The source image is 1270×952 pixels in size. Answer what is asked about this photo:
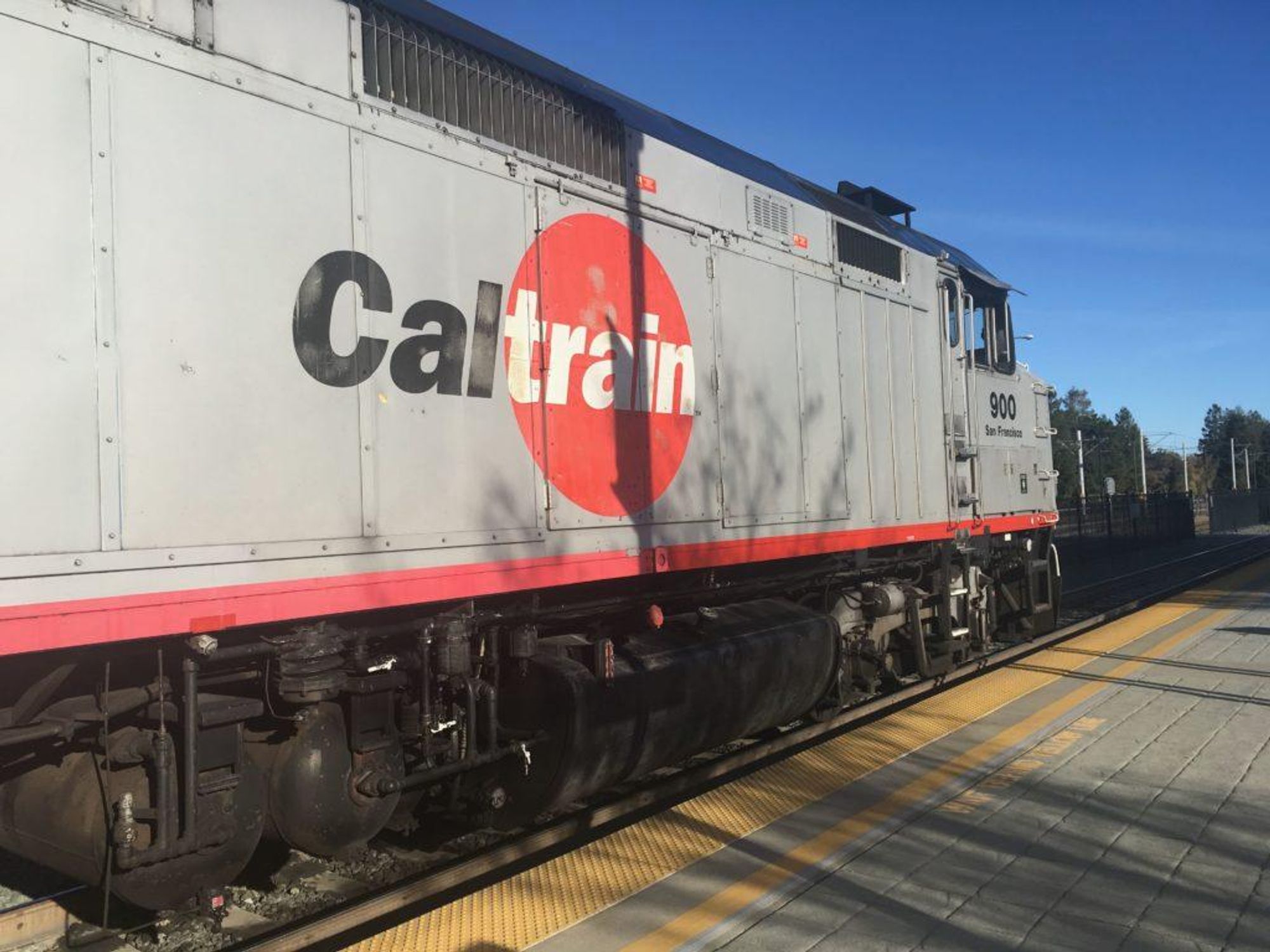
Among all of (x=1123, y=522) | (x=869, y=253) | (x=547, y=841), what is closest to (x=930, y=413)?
(x=869, y=253)

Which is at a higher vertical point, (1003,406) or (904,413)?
(1003,406)

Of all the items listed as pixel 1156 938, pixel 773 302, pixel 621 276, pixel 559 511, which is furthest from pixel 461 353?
pixel 1156 938

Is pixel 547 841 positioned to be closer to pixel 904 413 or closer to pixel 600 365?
pixel 600 365

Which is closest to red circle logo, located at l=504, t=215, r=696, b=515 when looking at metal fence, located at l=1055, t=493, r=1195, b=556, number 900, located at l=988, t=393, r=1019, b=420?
number 900, located at l=988, t=393, r=1019, b=420

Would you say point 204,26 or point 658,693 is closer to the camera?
point 204,26

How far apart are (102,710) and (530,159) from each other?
3.31 meters

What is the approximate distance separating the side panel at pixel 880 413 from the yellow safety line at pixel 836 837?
2.00 meters

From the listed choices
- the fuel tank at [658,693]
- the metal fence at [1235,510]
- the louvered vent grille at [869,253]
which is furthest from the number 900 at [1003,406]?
the metal fence at [1235,510]

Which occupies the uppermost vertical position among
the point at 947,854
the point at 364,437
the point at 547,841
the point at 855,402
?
the point at 855,402

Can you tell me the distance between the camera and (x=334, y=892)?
451cm

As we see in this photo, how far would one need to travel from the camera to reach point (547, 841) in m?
4.93

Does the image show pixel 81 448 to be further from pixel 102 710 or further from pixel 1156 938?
pixel 1156 938

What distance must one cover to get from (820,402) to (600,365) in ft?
8.64

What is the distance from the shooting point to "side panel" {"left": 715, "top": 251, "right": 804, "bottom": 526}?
632 cm
